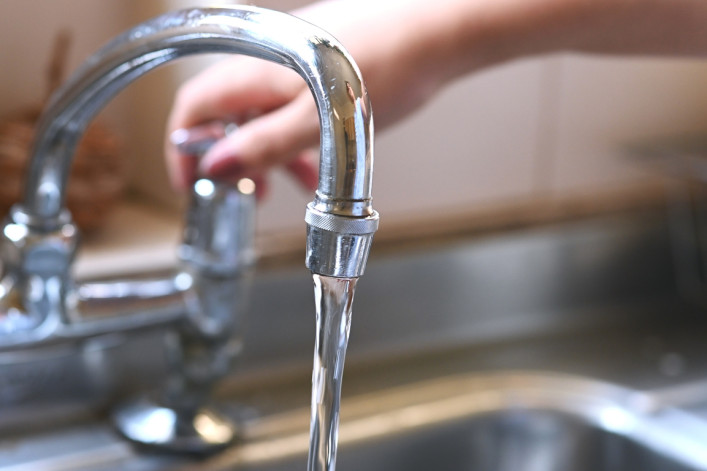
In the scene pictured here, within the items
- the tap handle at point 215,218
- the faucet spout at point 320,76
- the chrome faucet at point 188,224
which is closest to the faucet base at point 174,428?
the chrome faucet at point 188,224

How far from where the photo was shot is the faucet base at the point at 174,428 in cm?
54

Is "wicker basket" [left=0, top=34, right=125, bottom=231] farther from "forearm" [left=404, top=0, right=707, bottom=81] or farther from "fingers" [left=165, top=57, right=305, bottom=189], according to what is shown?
"forearm" [left=404, top=0, right=707, bottom=81]

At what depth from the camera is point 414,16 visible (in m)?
0.43

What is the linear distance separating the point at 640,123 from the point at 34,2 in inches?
20.7

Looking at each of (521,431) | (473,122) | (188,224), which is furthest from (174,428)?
(473,122)

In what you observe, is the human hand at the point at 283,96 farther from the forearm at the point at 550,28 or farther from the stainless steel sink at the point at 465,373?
the stainless steel sink at the point at 465,373

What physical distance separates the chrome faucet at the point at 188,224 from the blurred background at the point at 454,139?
11 cm

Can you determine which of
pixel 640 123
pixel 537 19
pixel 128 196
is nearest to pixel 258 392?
pixel 128 196

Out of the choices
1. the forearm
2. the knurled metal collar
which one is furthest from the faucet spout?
the forearm

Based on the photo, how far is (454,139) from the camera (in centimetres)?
75

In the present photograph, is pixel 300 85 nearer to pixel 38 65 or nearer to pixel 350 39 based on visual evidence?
pixel 350 39

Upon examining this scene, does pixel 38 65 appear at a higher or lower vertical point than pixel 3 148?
higher

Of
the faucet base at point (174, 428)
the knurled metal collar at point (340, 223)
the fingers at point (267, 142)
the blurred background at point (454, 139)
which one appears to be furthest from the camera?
the blurred background at point (454, 139)

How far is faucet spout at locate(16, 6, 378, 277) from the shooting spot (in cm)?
28
